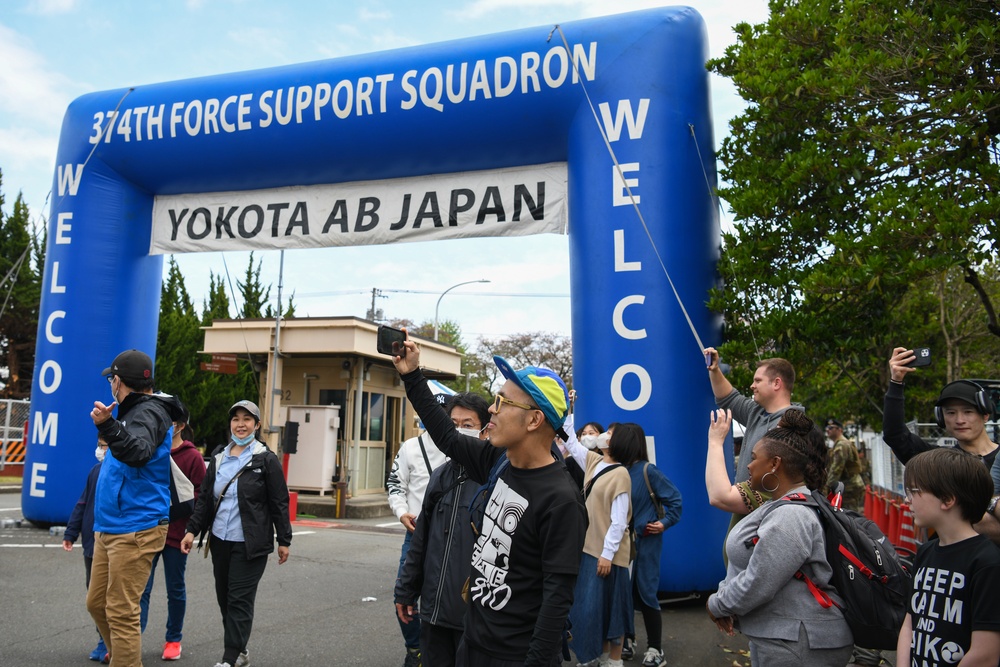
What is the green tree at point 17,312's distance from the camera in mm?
29922

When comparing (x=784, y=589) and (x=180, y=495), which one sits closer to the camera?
(x=784, y=589)

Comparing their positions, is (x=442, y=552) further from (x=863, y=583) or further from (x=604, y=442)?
(x=604, y=442)

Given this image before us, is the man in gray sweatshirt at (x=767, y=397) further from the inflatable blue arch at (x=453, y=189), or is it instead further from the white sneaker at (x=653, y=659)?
the inflatable blue arch at (x=453, y=189)

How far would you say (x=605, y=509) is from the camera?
5.44 metres

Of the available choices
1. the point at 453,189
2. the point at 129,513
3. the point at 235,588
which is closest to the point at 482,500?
the point at 129,513

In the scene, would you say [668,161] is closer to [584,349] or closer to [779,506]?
[584,349]

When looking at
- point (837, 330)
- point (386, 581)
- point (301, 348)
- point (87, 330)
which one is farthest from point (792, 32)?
point (301, 348)

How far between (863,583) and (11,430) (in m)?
23.1

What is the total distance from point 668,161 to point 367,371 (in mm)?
12036

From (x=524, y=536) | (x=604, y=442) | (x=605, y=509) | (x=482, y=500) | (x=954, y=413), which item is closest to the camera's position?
(x=524, y=536)

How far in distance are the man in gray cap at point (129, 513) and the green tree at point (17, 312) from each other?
2899 cm

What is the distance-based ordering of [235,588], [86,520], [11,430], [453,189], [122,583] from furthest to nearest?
[11,430], [453,189], [86,520], [235,588], [122,583]

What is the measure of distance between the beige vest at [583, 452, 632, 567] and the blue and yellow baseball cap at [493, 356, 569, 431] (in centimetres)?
251

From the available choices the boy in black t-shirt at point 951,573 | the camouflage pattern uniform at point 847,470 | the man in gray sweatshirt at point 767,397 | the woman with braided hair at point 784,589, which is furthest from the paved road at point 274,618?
the camouflage pattern uniform at point 847,470
